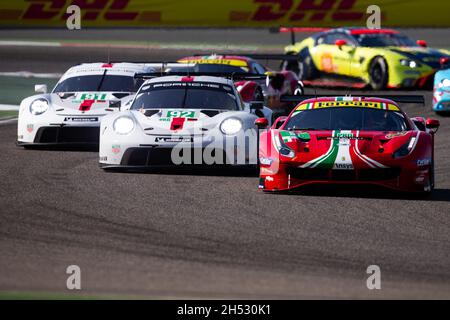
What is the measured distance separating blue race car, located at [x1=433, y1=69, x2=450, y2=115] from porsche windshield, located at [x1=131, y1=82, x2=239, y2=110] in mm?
6348

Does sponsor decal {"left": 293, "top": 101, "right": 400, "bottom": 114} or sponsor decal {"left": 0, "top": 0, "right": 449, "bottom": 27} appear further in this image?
sponsor decal {"left": 0, "top": 0, "right": 449, "bottom": 27}

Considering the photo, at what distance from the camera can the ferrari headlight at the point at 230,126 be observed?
46.5 feet

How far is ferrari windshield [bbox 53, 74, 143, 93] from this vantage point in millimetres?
17344

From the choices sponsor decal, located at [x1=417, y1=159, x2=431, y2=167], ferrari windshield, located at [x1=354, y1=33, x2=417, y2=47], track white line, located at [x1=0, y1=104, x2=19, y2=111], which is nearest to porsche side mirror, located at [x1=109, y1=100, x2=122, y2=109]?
sponsor decal, located at [x1=417, y1=159, x2=431, y2=167]

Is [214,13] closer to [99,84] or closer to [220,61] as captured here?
[220,61]

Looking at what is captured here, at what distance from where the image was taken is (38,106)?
16.4m

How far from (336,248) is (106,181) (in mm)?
4243

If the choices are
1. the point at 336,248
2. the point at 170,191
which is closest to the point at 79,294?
the point at 336,248

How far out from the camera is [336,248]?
979 centimetres

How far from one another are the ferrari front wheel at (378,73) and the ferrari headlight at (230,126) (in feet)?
37.4

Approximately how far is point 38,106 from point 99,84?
127 cm

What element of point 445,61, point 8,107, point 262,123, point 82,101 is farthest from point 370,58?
point 262,123

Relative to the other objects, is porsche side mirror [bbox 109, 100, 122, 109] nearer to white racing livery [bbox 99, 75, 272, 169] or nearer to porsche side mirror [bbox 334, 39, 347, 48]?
white racing livery [bbox 99, 75, 272, 169]

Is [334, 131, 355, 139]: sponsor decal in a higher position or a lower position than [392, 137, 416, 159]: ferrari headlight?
higher
